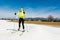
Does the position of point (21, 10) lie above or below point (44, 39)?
above

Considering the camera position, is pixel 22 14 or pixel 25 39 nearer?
pixel 25 39

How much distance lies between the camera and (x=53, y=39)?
31.0 ft

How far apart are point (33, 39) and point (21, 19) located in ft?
16.1

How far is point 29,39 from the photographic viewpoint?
9234mm

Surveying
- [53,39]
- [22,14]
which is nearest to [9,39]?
[53,39]

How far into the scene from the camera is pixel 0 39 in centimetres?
909

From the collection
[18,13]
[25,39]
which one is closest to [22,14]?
[18,13]

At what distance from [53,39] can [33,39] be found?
3.86 ft

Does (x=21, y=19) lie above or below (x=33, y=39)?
above

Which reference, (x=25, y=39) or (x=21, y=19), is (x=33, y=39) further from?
(x=21, y=19)

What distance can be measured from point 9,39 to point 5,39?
0.22 metres

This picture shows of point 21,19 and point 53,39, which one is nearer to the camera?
point 53,39

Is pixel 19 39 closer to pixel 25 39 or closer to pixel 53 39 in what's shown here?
pixel 25 39

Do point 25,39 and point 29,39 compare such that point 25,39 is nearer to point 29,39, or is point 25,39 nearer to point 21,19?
point 29,39
